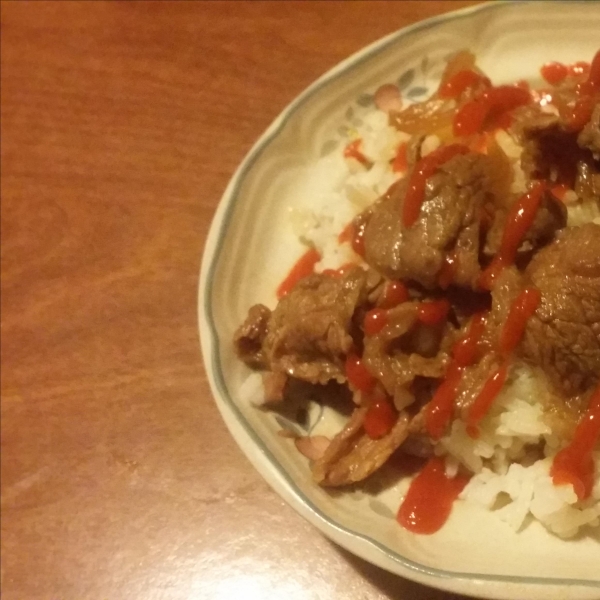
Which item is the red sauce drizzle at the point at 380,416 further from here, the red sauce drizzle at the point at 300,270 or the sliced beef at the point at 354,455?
the red sauce drizzle at the point at 300,270

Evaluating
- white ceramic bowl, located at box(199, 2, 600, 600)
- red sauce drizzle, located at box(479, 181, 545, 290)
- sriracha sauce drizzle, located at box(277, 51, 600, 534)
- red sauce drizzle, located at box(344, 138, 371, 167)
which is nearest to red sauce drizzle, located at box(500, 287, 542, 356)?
sriracha sauce drizzle, located at box(277, 51, 600, 534)

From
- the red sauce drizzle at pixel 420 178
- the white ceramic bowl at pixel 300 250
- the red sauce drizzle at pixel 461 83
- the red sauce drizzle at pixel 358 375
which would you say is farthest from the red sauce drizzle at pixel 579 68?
the red sauce drizzle at pixel 358 375

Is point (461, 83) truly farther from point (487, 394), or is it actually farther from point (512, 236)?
point (487, 394)

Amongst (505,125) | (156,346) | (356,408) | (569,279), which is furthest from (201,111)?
(569,279)

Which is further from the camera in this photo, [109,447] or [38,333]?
[38,333]

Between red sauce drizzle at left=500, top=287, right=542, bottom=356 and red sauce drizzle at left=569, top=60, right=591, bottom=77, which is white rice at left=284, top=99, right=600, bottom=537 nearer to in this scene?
red sauce drizzle at left=500, top=287, right=542, bottom=356

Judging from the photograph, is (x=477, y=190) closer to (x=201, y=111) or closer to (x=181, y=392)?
(x=181, y=392)

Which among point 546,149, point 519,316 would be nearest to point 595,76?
point 546,149
